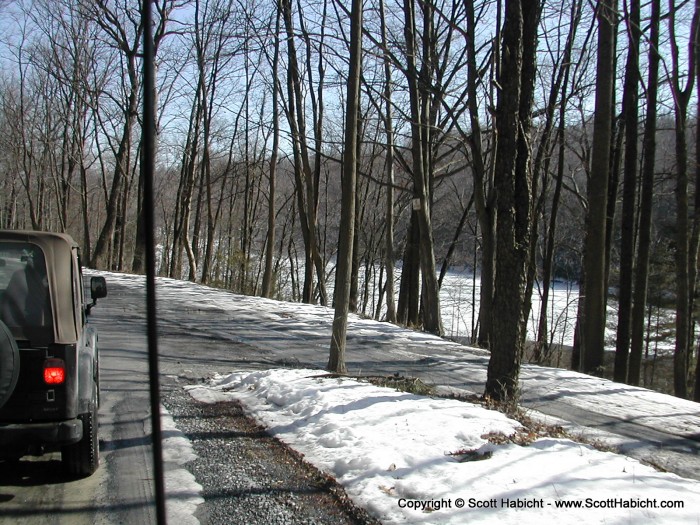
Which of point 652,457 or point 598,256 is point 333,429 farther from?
point 598,256

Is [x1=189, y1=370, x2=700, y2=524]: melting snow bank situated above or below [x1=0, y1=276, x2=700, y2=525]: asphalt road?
above

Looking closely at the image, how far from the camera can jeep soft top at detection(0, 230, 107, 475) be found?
12.4ft

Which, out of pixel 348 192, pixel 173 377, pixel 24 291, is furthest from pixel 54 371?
pixel 348 192

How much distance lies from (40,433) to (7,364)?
Result: 59 cm

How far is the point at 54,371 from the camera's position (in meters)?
3.86

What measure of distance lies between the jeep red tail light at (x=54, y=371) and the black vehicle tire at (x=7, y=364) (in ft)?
1.01

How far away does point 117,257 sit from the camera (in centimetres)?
3412

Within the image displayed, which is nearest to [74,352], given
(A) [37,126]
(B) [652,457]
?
(B) [652,457]

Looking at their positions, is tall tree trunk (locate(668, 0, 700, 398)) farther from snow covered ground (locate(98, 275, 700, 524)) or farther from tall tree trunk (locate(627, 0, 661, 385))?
snow covered ground (locate(98, 275, 700, 524))

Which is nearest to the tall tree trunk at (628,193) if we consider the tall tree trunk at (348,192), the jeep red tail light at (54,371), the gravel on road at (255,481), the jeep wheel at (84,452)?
the tall tree trunk at (348,192)

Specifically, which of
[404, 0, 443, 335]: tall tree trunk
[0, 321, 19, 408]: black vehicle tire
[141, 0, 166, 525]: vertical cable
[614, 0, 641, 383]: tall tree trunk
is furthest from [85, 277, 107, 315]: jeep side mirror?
[614, 0, 641, 383]: tall tree trunk

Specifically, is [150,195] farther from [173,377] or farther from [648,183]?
[648,183]

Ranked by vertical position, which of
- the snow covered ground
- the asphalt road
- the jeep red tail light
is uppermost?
the jeep red tail light

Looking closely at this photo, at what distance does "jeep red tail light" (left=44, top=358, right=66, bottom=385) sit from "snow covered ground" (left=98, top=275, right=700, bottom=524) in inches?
43.6
